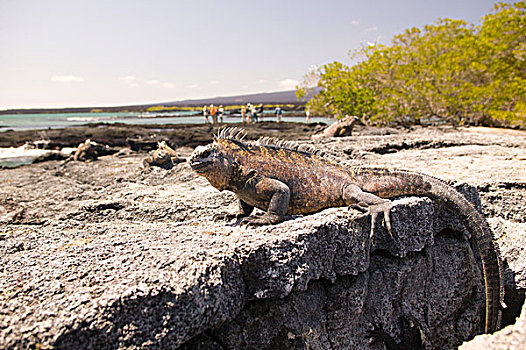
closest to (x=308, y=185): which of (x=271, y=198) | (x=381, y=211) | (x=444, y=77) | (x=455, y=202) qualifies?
(x=271, y=198)

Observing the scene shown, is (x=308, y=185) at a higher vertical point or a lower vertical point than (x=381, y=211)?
higher

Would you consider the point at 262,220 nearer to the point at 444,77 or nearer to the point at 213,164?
the point at 213,164

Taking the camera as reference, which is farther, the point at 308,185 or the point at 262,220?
the point at 308,185

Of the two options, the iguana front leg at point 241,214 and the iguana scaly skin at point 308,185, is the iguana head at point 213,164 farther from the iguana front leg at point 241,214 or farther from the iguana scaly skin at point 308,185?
the iguana front leg at point 241,214

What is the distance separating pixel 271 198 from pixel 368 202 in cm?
81

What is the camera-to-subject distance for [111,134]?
63.3 ft

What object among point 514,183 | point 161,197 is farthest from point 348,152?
point 161,197

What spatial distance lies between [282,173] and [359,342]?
4.87 feet

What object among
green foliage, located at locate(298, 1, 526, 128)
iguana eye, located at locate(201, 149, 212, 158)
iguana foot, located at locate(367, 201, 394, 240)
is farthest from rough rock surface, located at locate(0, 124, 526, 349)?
green foliage, located at locate(298, 1, 526, 128)

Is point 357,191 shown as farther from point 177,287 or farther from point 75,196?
point 75,196

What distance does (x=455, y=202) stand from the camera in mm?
3117

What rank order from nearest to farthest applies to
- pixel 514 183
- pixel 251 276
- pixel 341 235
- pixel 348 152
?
pixel 251 276
pixel 341 235
pixel 514 183
pixel 348 152

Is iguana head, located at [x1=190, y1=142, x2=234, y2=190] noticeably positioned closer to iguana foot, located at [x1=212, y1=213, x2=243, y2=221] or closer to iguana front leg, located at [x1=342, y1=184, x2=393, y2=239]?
iguana foot, located at [x1=212, y1=213, x2=243, y2=221]

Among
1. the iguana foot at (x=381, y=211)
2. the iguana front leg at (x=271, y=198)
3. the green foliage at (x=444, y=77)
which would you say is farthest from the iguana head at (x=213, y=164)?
the green foliage at (x=444, y=77)
